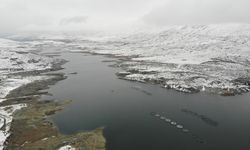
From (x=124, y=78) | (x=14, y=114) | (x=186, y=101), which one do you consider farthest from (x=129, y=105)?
(x=124, y=78)

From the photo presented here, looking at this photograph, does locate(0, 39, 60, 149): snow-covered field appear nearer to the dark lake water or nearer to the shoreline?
the shoreline

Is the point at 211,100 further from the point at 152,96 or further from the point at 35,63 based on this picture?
the point at 35,63

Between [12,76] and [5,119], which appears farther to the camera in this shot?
[12,76]

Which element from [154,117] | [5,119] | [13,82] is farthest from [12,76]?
[154,117]

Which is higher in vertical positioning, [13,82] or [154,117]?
[13,82]

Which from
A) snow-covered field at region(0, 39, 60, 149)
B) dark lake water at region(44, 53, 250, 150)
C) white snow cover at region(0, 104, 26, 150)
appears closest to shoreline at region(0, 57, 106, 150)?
white snow cover at region(0, 104, 26, 150)

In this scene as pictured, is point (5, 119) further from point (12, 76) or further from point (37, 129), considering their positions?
point (12, 76)

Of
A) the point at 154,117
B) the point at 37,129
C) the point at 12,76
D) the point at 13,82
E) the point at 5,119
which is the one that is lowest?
the point at 37,129
